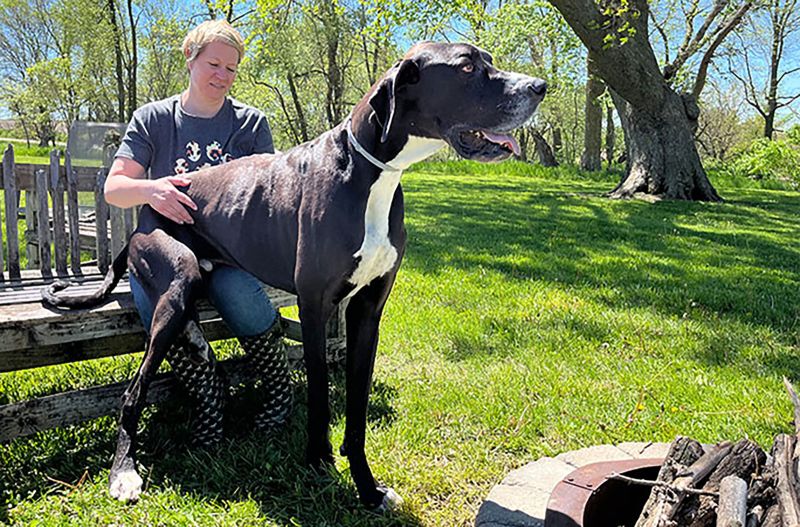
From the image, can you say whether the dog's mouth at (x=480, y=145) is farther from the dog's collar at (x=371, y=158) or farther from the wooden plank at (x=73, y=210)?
the wooden plank at (x=73, y=210)

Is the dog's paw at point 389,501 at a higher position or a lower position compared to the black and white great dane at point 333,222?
lower

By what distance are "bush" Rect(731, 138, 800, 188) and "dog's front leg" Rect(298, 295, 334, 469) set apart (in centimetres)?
1688

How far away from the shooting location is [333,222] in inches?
92.4

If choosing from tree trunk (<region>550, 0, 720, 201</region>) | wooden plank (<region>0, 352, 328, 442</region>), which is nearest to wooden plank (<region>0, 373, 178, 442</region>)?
wooden plank (<region>0, 352, 328, 442</region>)

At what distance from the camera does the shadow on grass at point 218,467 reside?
8.45ft

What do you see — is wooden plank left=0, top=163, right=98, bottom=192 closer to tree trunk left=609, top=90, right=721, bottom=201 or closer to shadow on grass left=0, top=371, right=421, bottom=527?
shadow on grass left=0, top=371, right=421, bottom=527

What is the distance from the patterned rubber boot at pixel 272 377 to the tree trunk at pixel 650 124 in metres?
9.25

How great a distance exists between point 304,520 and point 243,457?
0.55 metres

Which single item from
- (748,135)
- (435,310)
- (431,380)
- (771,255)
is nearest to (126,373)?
(431,380)

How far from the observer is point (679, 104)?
40.6 feet

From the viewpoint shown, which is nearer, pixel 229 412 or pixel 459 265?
pixel 229 412

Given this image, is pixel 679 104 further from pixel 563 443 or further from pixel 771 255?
pixel 563 443

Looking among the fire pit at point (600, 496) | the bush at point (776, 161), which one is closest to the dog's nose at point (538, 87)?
the fire pit at point (600, 496)

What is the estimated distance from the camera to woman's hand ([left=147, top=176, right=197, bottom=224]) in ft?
9.30
